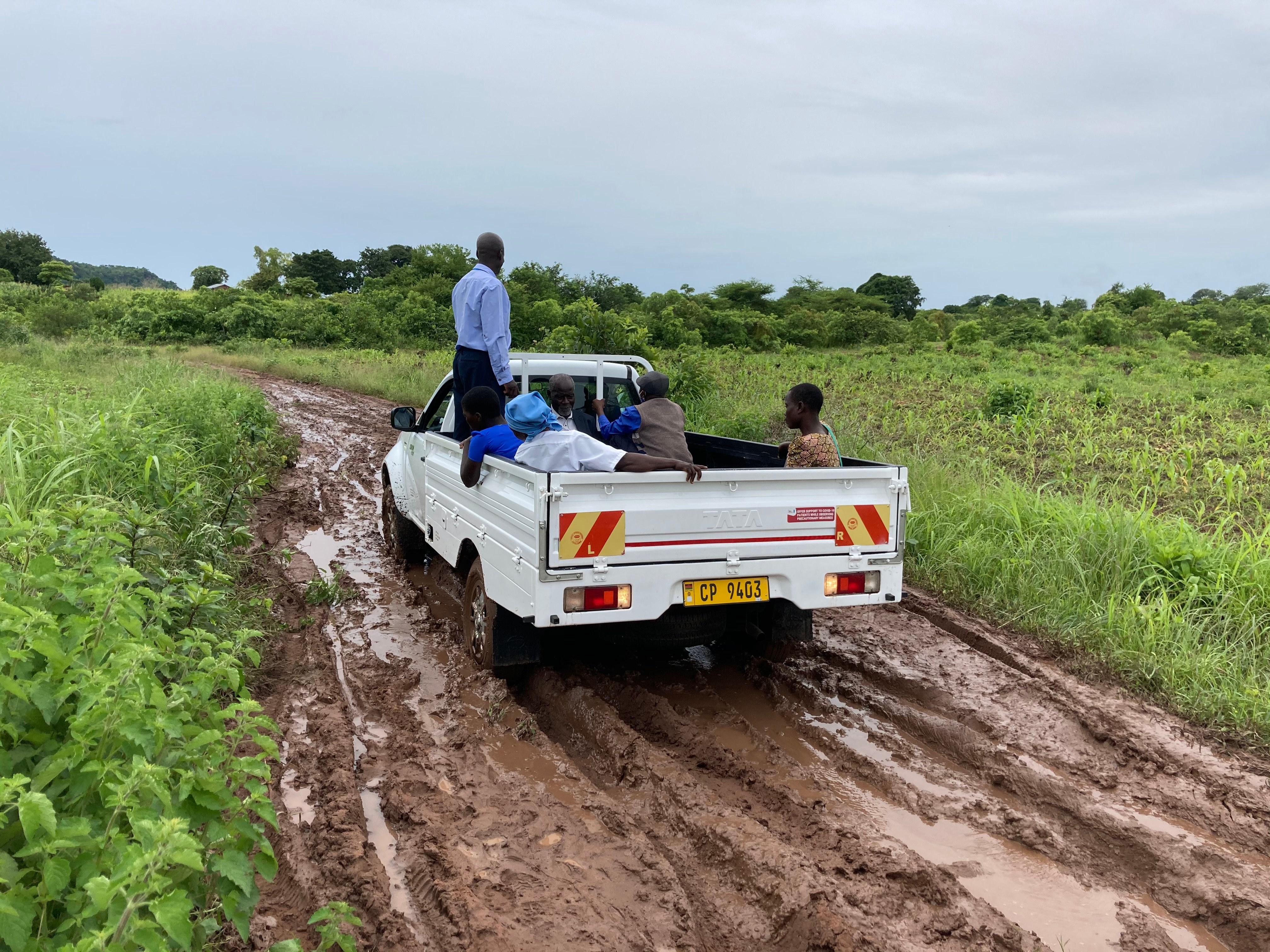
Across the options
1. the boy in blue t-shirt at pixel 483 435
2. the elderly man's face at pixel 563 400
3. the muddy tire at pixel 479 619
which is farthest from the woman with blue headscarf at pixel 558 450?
the muddy tire at pixel 479 619

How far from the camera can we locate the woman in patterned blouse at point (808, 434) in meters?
5.17

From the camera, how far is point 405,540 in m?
7.16

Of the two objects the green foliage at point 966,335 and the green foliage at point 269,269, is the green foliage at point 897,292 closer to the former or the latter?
the green foliage at point 966,335

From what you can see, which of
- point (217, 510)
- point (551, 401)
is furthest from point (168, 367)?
point (551, 401)

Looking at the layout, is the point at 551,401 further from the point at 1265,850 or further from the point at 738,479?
the point at 1265,850

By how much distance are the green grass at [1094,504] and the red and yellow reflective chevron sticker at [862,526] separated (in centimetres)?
167

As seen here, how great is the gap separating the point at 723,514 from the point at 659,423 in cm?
153

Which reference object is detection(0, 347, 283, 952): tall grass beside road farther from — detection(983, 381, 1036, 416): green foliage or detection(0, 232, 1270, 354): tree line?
detection(0, 232, 1270, 354): tree line

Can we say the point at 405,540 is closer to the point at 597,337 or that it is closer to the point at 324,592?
the point at 324,592

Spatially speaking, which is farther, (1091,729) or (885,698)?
(885,698)

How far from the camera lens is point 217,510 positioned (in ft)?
21.2

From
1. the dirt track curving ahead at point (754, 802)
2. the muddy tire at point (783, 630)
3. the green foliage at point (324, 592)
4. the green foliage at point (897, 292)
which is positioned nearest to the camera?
the dirt track curving ahead at point (754, 802)

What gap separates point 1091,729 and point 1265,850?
3.18 ft

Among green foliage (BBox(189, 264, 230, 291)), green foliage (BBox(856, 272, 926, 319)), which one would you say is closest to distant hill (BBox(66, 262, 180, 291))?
green foliage (BBox(189, 264, 230, 291))
